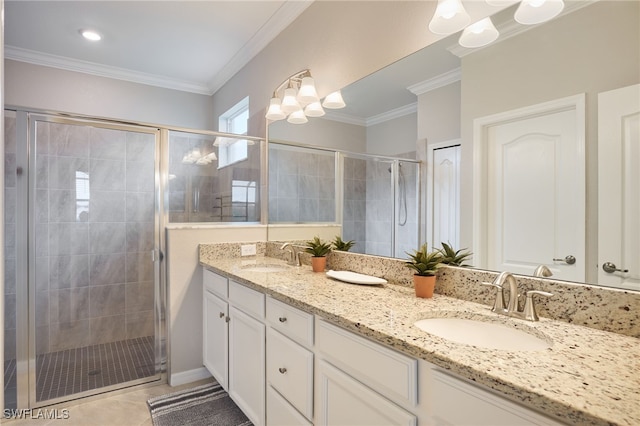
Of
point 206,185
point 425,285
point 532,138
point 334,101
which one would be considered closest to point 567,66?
point 532,138

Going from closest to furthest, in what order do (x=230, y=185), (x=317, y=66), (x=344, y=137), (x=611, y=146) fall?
(x=611, y=146)
(x=344, y=137)
(x=317, y=66)
(x=230, y=185)

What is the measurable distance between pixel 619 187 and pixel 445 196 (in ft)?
1.96

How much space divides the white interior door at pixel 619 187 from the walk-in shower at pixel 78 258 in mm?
2486

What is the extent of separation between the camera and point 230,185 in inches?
111

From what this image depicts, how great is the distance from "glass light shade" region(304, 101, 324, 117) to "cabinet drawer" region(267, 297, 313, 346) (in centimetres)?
126

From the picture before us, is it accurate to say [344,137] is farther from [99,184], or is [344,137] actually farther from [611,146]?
[99,184]

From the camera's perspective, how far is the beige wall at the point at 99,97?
3.15 meters

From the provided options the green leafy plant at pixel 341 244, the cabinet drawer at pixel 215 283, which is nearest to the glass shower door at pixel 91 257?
the cabinet drawer at pixel 215 283

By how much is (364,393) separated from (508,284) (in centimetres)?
60

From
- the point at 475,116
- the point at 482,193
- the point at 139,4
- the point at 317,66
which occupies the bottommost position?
the point at 482,193

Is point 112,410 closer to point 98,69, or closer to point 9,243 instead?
point 9,243

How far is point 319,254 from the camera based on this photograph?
6.93ft

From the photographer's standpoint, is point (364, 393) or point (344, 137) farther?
point (344, 137)

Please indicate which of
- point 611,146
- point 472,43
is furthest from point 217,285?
point 611,146
